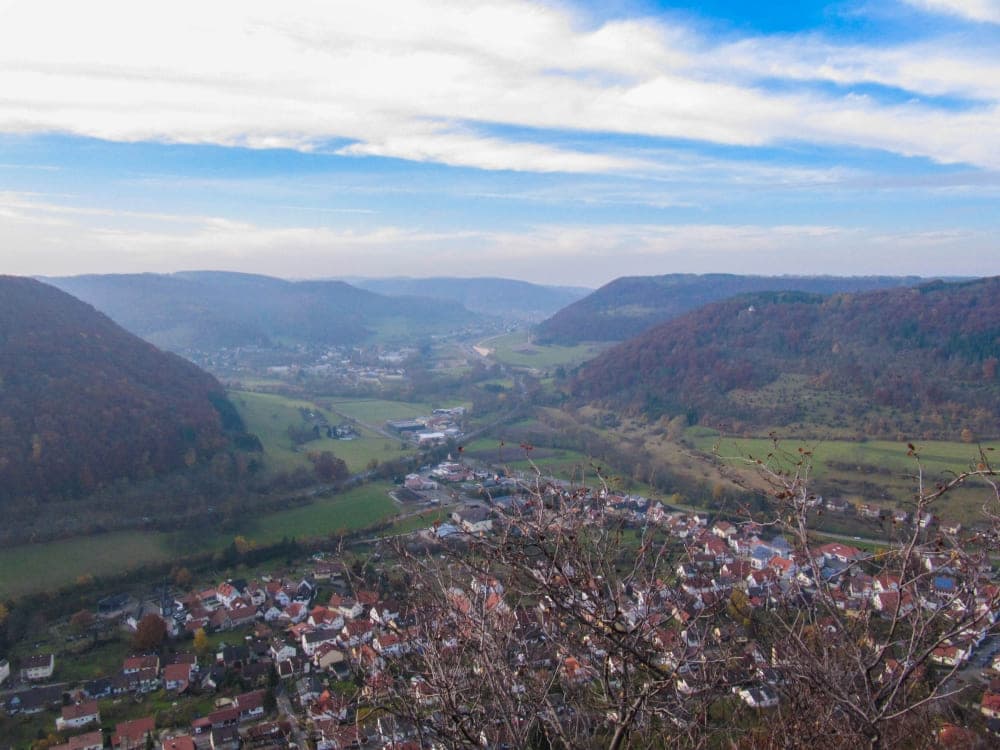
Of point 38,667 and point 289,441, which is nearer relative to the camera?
point 38,667

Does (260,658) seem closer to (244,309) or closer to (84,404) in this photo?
(84,404)

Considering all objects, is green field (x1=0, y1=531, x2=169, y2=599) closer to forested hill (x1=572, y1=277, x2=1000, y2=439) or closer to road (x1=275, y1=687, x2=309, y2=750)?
road (x1=275, y1=687, x2=309, y2=750)

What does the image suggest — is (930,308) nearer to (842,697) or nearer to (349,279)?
(842,697)

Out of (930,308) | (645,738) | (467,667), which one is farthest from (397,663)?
(930,308)

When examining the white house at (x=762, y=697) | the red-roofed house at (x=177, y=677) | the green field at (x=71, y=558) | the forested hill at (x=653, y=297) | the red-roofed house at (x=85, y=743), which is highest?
the forested hill at (x=653, y=297)

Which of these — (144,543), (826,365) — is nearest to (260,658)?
(144,543)

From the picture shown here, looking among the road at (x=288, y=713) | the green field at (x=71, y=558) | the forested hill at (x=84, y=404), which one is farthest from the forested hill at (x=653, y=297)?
the road at (x=288, y=713)

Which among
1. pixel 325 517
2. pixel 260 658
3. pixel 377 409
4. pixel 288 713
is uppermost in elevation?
pixel 377 409

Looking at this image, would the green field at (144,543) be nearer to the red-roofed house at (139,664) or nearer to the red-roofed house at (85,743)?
the red-roofed house at (139,664)
